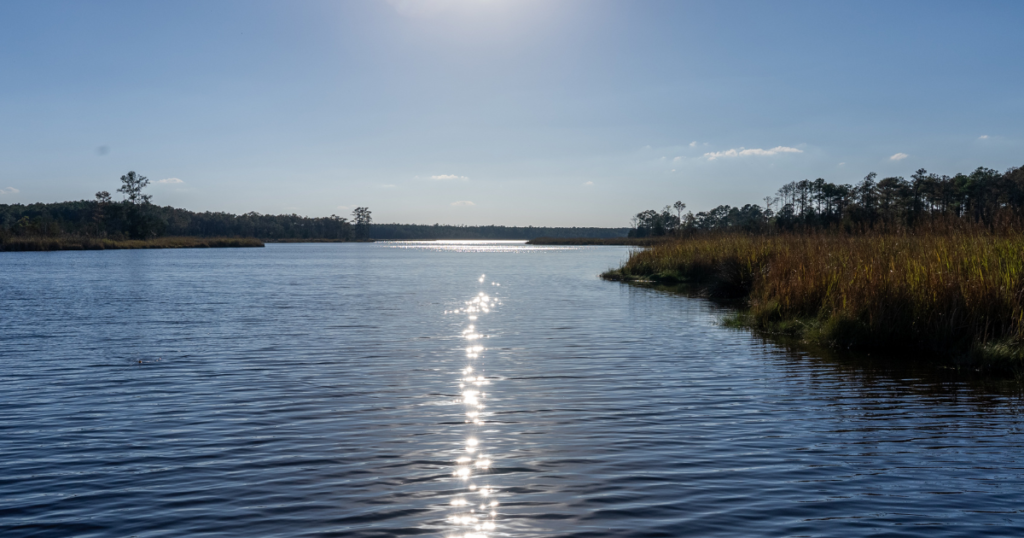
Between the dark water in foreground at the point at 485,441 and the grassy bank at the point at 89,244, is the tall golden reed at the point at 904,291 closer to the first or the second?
the dark water in foreground at the point at 485,441

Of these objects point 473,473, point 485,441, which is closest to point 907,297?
point 485,441

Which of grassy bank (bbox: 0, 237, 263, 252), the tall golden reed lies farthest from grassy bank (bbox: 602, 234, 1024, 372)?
grassy bank (bbox: 0, 237, 263, 252)

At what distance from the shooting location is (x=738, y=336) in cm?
1772

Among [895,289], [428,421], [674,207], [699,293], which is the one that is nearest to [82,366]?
[428,421]

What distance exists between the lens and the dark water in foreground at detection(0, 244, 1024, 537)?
20.0 feet

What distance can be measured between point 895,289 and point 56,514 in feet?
48.1

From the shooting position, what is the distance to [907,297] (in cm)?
1414

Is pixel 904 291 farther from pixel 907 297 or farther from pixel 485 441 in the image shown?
pixel 485 441

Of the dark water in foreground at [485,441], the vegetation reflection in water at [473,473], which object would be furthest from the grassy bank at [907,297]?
the vegetation reflection in water at [473,473]

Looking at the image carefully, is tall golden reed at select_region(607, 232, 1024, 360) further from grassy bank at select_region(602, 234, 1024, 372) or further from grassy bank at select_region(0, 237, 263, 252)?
grassy bank at select_region(0, 237, 263, 252)

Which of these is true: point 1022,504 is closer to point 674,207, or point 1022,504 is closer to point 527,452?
point 527,452

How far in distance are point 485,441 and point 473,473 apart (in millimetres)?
1218

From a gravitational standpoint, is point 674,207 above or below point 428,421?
above

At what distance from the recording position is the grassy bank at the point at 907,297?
1263cm
